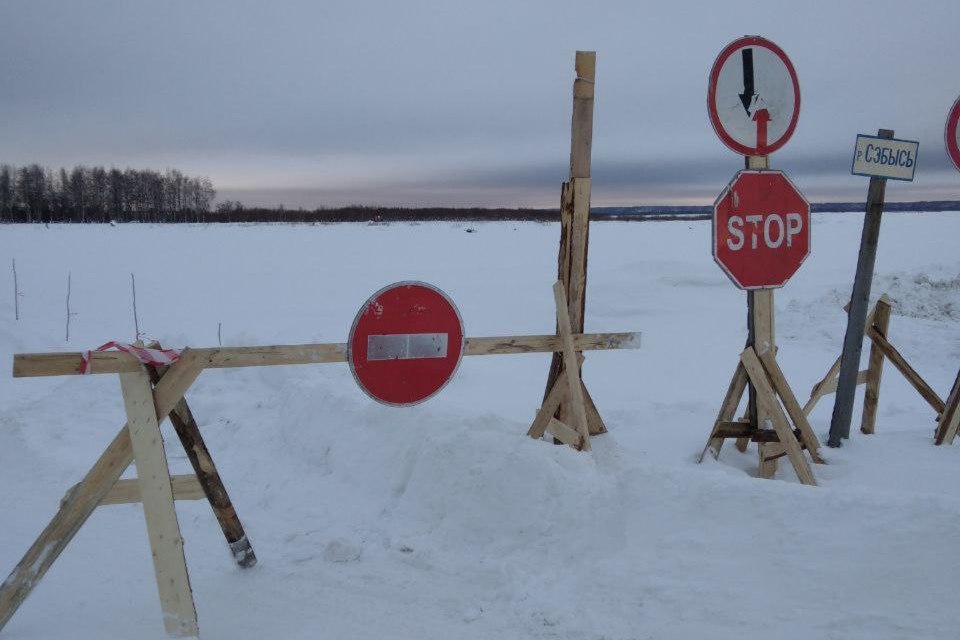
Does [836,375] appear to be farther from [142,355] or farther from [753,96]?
[142,355]

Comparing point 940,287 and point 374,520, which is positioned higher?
point 940,287

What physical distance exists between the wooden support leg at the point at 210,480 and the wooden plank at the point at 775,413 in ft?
11.0

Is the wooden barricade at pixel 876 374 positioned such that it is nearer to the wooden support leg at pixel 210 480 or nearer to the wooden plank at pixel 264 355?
the wooden plank at pixel 264 355

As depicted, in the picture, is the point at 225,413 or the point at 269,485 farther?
the point at 225,413

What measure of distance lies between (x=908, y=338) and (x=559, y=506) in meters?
8.23

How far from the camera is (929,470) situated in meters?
4.41

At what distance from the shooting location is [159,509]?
3.08 m

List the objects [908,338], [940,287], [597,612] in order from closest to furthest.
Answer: [597,612]
[908,338]
[940,287]

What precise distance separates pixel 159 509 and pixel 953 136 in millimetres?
5827

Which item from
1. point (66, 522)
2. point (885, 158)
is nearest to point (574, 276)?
point (885, 158)

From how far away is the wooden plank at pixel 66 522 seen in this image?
2.98 metres

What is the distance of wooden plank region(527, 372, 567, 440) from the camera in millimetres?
4586

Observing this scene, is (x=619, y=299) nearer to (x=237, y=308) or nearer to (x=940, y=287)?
(x=940, y=287)

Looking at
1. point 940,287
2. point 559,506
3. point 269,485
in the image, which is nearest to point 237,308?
point 269,485
